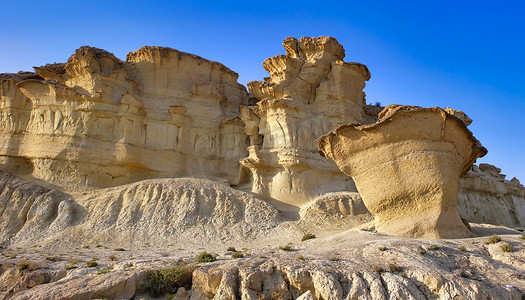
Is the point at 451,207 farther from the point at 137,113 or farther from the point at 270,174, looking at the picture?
the point at 137,113

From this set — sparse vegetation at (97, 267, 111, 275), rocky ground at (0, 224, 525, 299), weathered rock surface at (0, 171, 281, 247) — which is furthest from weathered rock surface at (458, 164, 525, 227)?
sparse vegetation at (97, 267, 111, 275)

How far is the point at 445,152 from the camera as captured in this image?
54.4 feet

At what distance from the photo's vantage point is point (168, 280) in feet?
38.6

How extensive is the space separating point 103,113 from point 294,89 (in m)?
14.3

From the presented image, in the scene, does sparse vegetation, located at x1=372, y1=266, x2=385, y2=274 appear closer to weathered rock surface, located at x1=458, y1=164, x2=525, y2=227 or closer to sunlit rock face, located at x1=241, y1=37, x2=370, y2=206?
sunlit rock face, located at x1=241, y1=37, x2=370, y2=206

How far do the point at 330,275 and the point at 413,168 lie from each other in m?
7.39

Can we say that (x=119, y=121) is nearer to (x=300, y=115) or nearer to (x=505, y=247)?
(x=300, y=115)

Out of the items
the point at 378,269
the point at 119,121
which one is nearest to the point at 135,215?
the point at 119,121

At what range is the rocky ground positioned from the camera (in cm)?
1066

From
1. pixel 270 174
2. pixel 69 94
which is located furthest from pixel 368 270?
pixel 69 94

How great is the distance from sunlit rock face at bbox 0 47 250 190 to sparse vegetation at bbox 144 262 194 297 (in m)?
17.8

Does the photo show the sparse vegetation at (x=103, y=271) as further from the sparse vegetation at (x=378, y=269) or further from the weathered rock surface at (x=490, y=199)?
the weathered rock surface at (x=490, y=199)

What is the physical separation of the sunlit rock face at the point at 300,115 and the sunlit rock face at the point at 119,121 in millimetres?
2788

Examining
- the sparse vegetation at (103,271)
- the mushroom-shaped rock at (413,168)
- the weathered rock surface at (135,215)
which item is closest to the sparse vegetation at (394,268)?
the mushroom-shaped rock at (413,168)
